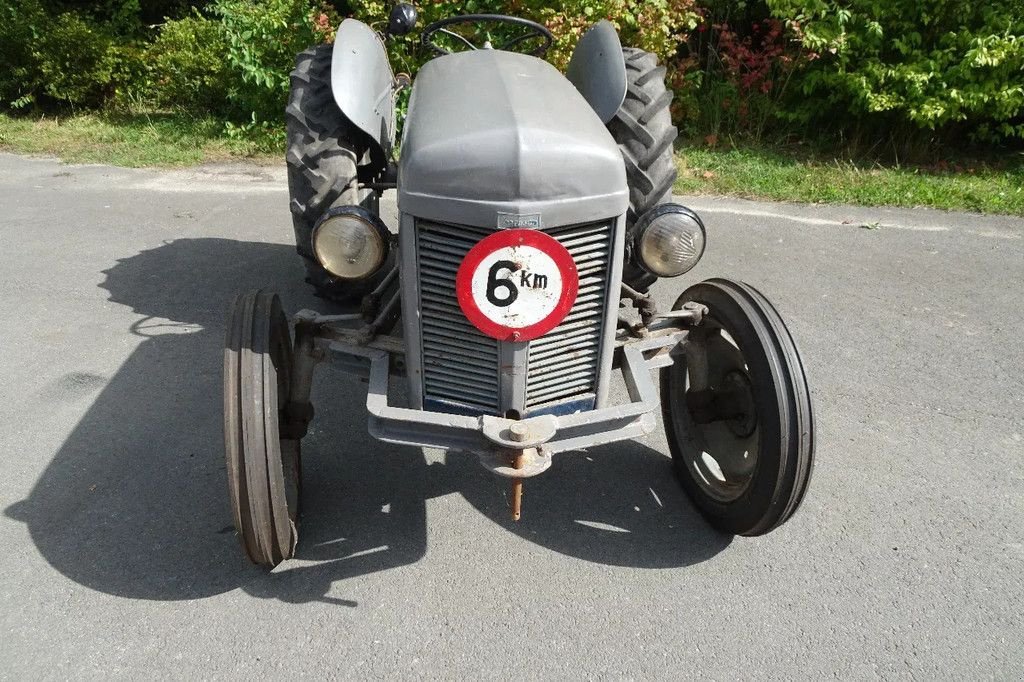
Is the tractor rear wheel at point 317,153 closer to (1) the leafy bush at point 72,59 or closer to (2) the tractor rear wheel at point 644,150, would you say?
(2) the tractor rear wheel at point 644,150

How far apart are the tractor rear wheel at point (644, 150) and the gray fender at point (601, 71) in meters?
0.09

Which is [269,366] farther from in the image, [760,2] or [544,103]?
[760,2]

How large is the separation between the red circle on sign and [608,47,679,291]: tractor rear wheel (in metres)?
1.16

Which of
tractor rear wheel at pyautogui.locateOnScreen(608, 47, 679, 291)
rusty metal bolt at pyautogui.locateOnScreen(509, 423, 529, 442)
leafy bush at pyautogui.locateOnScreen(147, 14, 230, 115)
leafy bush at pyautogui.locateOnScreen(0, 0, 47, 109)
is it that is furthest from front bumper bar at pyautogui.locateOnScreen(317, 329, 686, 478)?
leafy bush at pyautogui.locateOnScreen(0, 0, 47, 109)

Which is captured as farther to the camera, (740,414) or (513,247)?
(740,414)

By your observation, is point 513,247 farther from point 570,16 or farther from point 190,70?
point 190,70

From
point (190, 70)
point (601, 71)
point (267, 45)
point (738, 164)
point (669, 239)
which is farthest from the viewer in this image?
point (190, 70)

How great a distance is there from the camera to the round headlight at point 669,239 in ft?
8.46

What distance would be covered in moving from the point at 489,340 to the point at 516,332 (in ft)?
0.37

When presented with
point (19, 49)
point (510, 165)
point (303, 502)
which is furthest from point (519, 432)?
point (19, 49)

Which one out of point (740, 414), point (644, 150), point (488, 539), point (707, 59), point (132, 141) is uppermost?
point (644, 150)

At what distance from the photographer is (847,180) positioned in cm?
707

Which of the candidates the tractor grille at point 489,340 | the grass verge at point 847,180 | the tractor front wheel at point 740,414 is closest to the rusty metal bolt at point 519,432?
the tractor grille at point 489,340

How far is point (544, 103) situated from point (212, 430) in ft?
6.87
